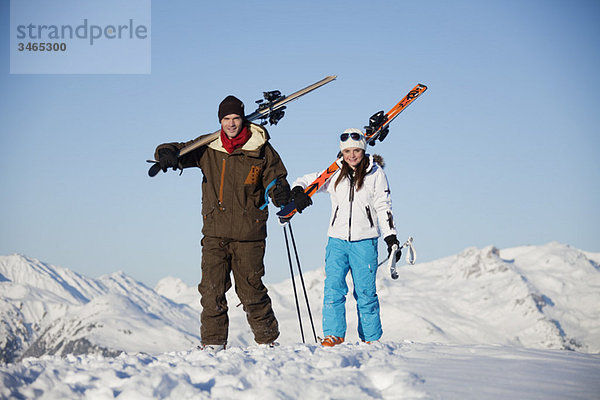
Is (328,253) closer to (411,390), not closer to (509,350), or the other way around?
(509,350)

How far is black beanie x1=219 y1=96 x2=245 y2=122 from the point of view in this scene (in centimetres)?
736

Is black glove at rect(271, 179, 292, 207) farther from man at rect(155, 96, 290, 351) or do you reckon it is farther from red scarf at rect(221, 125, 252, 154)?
red scarf at rect(221, 125, 252, 154)

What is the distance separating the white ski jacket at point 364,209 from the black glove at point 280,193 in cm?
102

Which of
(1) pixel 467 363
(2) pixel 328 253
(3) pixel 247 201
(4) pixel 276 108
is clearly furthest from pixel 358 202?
(1) pixel 467 363

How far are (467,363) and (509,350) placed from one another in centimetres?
106

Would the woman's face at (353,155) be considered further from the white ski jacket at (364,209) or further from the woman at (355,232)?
the white ski jacket at (364,209)

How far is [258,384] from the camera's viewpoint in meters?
4.27

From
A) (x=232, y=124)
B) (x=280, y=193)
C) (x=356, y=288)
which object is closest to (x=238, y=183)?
(x=280, y=193)

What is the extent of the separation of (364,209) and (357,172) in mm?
525

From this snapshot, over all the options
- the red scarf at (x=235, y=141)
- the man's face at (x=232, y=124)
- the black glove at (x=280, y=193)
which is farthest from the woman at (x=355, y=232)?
the man's face at (x=232, y=124)

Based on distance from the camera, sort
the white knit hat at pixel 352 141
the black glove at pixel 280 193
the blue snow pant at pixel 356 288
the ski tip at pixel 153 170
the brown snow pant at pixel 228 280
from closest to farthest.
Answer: the brown snow pant at pixel 228 280, the black glove at pixel 280 193, the ski tip at pixel 153 170, the blue snow pant at pixel 356 288, the white knit hat at pixel 352 141

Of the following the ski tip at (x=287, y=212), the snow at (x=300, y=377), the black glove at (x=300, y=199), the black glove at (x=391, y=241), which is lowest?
the snow at (x=300, y=377)

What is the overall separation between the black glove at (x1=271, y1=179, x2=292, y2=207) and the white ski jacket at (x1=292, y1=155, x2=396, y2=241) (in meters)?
1.02

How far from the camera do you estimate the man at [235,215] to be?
717 centimetres
